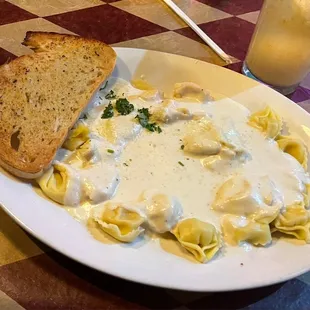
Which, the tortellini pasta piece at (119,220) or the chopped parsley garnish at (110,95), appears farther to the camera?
the chopped parsley garnish at (110,95)

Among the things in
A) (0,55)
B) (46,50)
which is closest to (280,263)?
(46,50)

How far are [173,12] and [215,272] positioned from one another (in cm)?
152

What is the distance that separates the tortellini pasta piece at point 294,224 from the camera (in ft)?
4.33

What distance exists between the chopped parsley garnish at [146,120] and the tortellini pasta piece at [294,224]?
0.45m

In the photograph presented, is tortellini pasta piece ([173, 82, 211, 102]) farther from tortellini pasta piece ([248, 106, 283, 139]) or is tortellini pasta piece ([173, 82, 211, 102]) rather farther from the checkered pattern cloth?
the checkered pattern cloth

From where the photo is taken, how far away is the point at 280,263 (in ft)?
4.08

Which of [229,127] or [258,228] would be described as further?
[229,127]

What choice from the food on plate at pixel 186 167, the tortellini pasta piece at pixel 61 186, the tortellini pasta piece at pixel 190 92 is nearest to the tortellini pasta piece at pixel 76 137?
the food on plate at pixel 186 167

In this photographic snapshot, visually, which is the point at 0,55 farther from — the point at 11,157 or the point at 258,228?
the point at 258,228

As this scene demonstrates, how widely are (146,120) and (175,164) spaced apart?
8.1 inches

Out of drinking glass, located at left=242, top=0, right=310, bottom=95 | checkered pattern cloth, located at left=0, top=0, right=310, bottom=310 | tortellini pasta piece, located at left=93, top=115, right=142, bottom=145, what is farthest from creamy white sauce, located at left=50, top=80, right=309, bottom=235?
drinking glass, located at left=242, top=0, right=310, bottom=95

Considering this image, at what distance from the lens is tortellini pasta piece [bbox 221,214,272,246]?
4.20ft

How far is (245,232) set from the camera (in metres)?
1.28

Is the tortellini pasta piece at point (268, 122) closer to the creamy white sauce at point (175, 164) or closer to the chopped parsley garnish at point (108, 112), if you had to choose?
the creamy white sauce at point (175, 164)
